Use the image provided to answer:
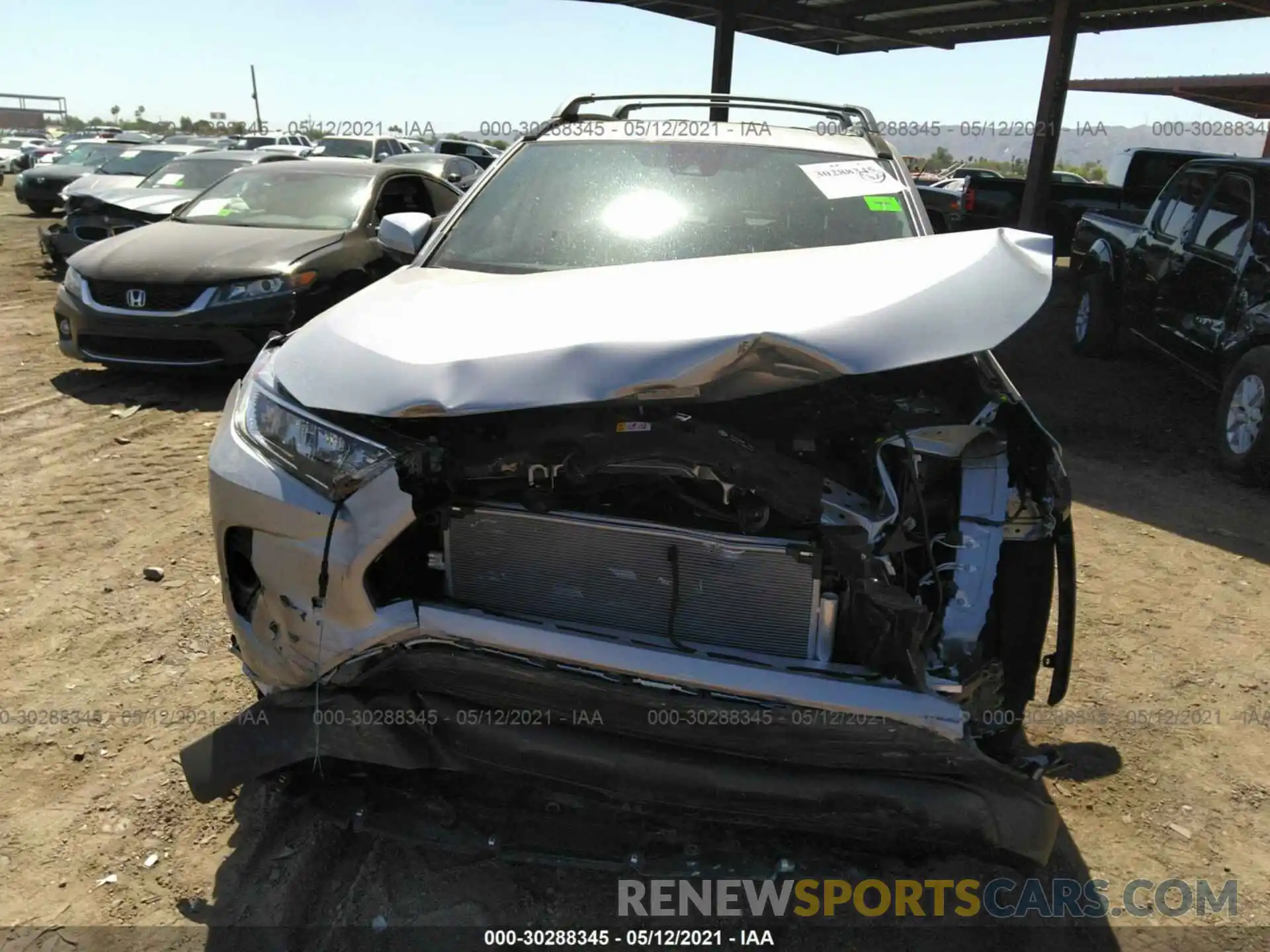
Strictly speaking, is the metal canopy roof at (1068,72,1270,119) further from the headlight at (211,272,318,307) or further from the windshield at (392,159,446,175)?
the headlight at (211,272,318,307)

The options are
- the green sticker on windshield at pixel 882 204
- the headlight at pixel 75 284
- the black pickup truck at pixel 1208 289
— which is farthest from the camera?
the headlight at pixel 75 284

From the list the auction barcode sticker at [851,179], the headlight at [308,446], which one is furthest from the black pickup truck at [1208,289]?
the headlight at [308,446]

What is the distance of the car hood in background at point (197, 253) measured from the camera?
6.36 meters

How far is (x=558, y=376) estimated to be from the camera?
2016 mm

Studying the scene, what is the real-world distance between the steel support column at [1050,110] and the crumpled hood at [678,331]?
388 inches

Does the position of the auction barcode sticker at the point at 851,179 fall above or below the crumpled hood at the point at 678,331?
above

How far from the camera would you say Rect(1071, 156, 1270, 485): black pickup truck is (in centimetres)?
575

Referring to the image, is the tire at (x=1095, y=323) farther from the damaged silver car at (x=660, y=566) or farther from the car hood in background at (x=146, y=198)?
the car hood in background at (x=146, y=198)

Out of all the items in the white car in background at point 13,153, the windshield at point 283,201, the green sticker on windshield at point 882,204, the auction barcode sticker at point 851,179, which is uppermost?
the auction barcode sticker at point 851,179

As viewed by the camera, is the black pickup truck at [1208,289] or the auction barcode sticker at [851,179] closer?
the auction barcode sticker at [851,179]

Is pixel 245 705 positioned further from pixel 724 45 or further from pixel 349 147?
pixel 349 147

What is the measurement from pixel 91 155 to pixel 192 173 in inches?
A: 329

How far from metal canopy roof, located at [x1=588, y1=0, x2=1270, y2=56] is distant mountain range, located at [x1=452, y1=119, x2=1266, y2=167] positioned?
A: 1.35 meters

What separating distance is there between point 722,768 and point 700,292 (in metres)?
1.15
